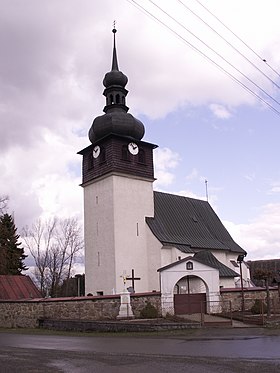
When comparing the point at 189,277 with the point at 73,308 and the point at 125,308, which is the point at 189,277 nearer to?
the point at 125,308

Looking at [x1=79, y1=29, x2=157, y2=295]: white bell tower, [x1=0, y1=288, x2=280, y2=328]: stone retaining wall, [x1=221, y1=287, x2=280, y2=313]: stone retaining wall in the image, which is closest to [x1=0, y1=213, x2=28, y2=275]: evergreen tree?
[x1=79, y1=29, x2=157, y2=295]: white bell tower

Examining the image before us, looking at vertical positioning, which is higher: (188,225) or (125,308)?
(188,225)

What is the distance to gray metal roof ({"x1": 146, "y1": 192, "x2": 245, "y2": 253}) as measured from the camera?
121 feet

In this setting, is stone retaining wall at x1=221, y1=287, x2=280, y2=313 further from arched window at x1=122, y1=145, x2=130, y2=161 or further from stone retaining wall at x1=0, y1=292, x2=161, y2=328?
arched window at x1=122, y1=145, x2=130, y2=161

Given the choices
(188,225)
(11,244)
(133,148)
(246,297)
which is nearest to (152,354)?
(246,297)

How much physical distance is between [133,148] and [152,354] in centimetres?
2534

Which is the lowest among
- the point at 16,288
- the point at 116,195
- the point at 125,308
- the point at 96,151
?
the point at 125,308

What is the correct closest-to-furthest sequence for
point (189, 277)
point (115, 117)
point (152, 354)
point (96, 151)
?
point (152, 354) → point (189, 277) → point (115, 117) → point (96, 151)

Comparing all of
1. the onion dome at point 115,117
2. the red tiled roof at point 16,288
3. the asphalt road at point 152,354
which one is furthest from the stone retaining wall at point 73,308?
the onion dome at point 115,117

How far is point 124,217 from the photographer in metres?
35.3

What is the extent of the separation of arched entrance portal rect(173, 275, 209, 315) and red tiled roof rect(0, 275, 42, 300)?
962cm

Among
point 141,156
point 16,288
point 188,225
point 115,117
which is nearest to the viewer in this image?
point 16,288

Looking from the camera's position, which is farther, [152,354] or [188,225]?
[188,225]

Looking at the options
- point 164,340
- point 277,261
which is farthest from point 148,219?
point 277,261
